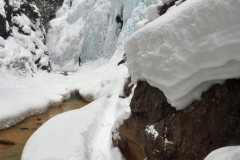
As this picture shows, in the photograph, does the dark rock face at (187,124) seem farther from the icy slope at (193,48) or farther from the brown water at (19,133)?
the brown water at (19,133)

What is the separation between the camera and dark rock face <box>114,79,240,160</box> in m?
1.93

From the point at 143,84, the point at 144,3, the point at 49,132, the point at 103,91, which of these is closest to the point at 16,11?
the point at 144,3

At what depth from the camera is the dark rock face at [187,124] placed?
76.0 inches

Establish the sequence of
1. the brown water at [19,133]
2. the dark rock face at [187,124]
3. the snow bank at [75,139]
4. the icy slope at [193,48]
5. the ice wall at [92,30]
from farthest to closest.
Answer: the ice wall at [92,30]
the brown water at [19,133]
the snow bank at [75,139]
the dark rock face at [187,124]
the icy slope at [193,48]

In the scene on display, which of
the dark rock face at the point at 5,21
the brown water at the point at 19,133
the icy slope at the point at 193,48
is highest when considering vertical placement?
the icy slope at the point at 193,48

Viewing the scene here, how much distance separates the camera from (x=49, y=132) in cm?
466

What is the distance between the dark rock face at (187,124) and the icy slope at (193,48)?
12cm

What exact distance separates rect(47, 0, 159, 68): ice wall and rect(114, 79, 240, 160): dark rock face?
10.1m

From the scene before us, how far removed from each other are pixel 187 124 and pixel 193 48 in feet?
2.49

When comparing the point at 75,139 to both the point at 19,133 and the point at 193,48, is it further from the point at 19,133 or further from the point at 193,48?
the point at 193,48

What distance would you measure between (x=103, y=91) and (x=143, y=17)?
568cm

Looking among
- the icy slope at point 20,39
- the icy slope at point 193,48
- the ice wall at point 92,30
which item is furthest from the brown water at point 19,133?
the ice wall at point 92,30

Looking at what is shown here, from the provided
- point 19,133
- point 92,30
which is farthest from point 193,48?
point 92,30

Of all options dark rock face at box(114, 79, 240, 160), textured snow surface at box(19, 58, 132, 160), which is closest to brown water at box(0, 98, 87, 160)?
textured snow surface at box(19, 58, 132, 160)
